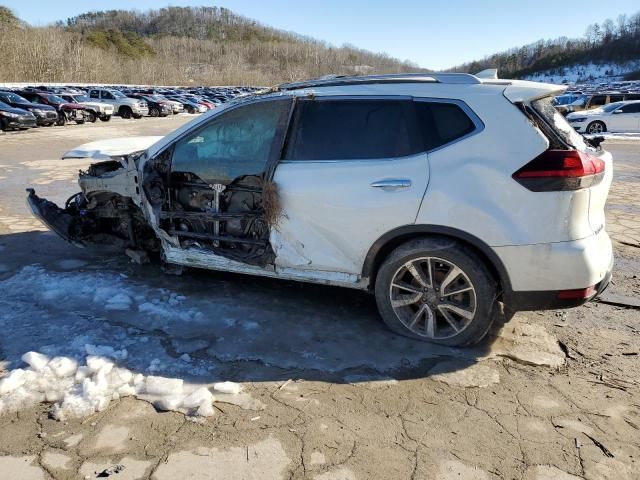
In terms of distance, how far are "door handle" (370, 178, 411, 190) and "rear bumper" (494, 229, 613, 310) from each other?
0.72m

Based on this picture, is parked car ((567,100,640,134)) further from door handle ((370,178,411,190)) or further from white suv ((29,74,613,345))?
door handle ((370,178,411,190))

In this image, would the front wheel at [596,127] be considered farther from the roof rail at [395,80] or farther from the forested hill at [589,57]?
the forested hill at [589,57]

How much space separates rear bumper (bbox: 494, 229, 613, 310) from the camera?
3.10 meters

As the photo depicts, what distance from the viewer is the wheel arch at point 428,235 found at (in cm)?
324

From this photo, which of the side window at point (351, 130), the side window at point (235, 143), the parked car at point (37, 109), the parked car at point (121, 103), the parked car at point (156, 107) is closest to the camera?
the side window at point (351, 130)

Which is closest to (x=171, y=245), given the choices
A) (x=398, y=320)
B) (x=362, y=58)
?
(x=398, y=320)

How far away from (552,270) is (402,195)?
1051 millimetres

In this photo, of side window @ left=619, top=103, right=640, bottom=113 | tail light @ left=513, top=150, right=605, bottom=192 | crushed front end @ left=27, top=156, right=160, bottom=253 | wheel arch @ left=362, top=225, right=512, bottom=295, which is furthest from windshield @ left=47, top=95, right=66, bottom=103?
tail light @ left=513, top=150, right=605, bottom=192

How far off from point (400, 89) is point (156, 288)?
2.67 metres

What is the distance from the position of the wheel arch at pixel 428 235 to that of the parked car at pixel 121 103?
32.9 metres

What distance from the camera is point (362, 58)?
17350 cm

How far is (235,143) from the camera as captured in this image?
4.00 metres

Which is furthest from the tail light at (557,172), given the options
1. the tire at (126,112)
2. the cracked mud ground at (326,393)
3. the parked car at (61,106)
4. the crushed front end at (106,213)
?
the tire at (126,112)

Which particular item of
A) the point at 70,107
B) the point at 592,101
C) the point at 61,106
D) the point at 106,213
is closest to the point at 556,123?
the point at 106,213
